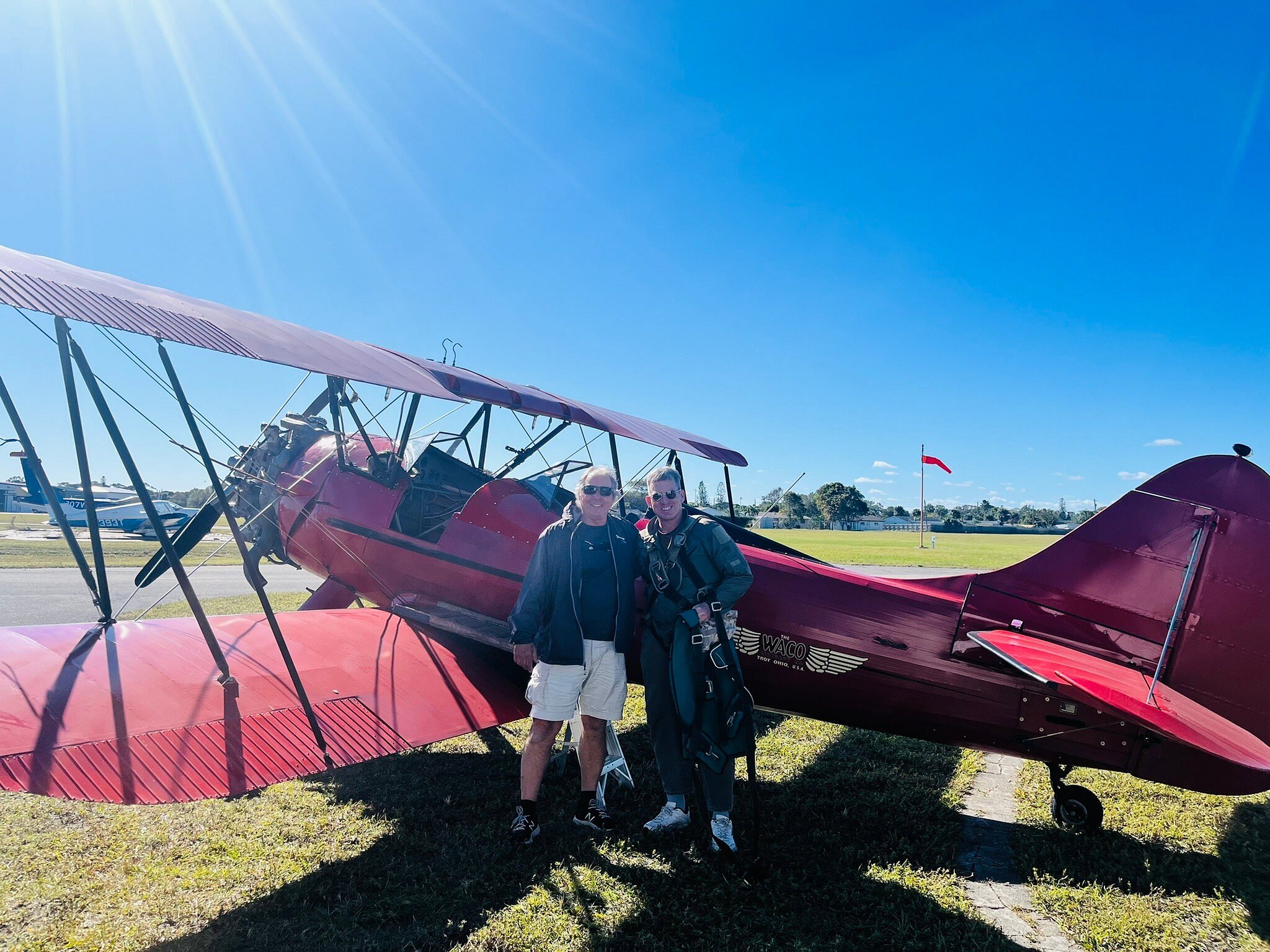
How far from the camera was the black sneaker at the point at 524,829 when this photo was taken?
11.6 ft

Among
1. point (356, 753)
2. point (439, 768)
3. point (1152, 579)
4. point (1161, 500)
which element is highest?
point (1161, 500)

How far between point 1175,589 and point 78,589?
16713 millimetres

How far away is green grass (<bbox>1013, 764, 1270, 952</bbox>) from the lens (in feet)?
9.26

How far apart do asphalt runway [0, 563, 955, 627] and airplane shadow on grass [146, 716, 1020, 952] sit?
4.24 meters

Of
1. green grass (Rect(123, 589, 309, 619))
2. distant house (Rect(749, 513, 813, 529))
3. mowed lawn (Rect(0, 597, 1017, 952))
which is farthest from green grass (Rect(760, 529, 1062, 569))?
A: distant house (Rect(749, 513, 813, 529))

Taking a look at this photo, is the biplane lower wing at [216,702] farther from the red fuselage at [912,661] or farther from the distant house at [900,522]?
the distant house at [900,522]

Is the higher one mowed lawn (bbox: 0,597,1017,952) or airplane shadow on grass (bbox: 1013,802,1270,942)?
airplane shadow on grass (bbox: 1013,802,1270,942)

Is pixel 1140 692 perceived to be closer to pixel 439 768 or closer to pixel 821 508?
pixel 439 768

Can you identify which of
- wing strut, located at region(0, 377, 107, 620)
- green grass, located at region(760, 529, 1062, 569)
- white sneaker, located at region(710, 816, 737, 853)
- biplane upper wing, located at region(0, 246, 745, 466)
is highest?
biplane upper wing, located at region(0, 246, 745, 466)

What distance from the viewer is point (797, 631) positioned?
393cm

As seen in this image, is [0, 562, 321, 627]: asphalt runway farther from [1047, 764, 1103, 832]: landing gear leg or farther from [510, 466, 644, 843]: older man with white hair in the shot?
[1047, 764, 1103, 832]: landing gear leg

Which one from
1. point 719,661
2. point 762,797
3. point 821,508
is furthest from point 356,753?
point 821,508

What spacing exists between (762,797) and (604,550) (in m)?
1.91

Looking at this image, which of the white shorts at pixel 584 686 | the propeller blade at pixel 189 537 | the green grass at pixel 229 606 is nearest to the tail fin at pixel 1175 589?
the white shorts at pixel 584 686
